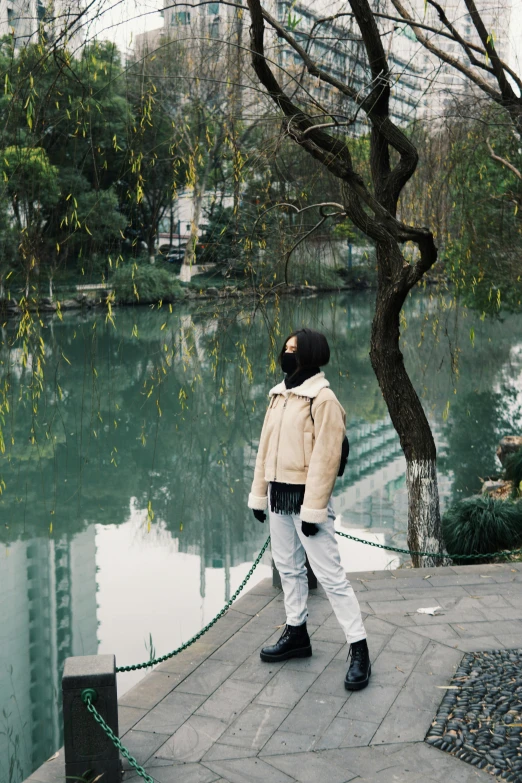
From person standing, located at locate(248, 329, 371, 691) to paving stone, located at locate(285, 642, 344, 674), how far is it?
0.24 m

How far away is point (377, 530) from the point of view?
8.80 metres

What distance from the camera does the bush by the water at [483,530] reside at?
269 inches

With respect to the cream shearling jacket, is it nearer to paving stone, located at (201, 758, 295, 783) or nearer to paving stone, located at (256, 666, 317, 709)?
paving stone, located at (256, 666, 317, 709)

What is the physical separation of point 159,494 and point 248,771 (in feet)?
24.3

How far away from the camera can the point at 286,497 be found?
12.0 feet

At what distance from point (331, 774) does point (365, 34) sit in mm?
4403

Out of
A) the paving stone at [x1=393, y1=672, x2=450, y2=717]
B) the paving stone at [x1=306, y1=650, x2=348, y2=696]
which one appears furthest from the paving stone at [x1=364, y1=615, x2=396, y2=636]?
the paving stone at [x1=393, y1=672, x2=450, y2=717]

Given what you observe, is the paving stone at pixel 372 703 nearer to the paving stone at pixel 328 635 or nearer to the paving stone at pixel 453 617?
the paving stone at pixel 328 635

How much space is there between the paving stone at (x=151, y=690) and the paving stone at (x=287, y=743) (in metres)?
0.60

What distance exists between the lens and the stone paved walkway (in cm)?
303

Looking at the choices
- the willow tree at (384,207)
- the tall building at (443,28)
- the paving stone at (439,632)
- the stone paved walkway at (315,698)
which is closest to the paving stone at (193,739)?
the stone paved walkway at (315,698)

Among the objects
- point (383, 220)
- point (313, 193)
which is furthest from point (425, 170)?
point (383, 220)

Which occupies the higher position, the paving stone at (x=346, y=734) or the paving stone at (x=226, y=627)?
the paving stone at (x=346, y=734)

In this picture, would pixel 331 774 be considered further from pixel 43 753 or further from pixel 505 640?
pixel 43 753
